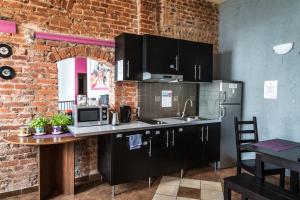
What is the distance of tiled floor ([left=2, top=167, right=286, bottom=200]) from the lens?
2764mm

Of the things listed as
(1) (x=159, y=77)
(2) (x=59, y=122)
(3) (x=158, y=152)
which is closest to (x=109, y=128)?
(2) (x=59, y=122)

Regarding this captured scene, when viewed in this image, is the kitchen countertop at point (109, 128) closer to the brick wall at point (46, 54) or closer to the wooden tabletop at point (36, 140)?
the wooden tabletop at point (36, 140)

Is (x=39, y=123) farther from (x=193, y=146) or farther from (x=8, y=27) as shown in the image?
(x=193, y=146)

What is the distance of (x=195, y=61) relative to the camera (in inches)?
143

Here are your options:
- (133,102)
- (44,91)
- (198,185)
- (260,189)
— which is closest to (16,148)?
(44,91)

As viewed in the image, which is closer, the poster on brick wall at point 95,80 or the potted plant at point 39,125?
the potted plant at point 39,125

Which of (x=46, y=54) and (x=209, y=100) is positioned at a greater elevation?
(x=46, y=54)

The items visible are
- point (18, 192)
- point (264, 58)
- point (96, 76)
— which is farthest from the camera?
point (96, 76)

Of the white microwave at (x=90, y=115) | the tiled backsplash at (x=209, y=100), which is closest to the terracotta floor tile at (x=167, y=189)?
the white microwave at (x=90, y=115)

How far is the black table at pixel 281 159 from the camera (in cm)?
193

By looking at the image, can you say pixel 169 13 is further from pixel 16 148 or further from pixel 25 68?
pixel 16 148

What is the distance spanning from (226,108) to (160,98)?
1.18 meters

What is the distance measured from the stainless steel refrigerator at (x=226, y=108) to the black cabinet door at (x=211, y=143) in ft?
0.41

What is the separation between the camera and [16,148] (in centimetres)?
272
